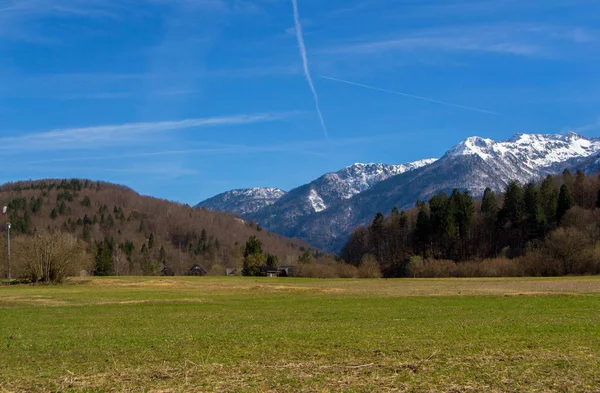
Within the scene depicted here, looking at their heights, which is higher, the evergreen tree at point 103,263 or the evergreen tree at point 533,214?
the evergreen tree at point 533,214

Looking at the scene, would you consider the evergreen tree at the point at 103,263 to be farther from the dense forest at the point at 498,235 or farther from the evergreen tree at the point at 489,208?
the evergreen tree at the point at 489,208

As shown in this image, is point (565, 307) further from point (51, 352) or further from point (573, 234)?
point (573, 234)

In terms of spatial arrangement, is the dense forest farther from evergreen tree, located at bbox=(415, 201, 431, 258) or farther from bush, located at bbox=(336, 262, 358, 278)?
bush, located at bbox=(336, 262, 358, 278)

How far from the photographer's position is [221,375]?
15.6 m

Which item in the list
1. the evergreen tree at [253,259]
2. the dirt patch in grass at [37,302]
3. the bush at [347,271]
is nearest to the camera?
the dirt patch in grass at [37,302]

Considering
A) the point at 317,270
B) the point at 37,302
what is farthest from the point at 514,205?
the point at 37,302

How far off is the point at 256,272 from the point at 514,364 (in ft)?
523

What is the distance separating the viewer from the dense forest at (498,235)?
365ft

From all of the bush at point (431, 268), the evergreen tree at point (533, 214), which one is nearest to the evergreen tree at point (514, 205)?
the evergreen tree at point (533, 214)

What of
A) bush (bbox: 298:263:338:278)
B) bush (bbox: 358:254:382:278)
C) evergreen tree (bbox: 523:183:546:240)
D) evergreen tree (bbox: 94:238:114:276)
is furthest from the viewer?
evergreen tree (bbox: 94:238:114:276)

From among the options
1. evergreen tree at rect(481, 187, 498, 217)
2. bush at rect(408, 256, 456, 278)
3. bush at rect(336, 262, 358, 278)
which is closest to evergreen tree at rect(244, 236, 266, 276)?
bush at rect(336, 262, 358, 278)

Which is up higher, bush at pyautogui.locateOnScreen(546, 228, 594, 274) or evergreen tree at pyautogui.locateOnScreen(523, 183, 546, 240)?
evergreen tree at pyautogui.locateOnScreen(523, 183, 546, 240)

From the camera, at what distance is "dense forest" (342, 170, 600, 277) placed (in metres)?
111

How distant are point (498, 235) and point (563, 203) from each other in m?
21.2
